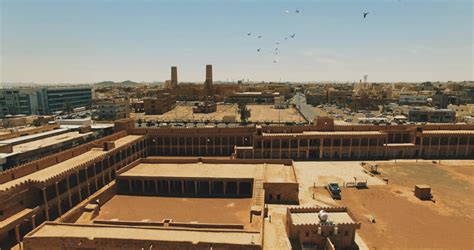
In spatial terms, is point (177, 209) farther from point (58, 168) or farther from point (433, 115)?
point (433, 115)

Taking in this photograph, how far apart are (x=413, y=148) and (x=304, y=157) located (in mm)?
29473

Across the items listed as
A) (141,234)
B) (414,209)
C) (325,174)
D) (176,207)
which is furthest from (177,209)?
(414,209)

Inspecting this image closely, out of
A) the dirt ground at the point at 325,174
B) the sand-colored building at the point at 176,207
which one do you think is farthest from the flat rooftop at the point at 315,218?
the dirt ground at the point at 325,174

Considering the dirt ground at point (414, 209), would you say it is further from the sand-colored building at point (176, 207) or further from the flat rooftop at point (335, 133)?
the sand-colored building at point (176, 207)

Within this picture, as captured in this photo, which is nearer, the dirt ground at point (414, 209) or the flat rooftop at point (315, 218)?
the flat rooftop at point (315, 218)

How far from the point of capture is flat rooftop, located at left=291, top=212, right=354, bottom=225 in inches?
1587

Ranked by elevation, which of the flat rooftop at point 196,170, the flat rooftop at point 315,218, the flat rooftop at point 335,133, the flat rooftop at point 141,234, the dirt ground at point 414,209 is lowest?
the dirt ground at point 414,209

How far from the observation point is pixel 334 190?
57.0 metres

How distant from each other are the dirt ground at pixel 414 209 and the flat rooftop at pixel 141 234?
18.4m

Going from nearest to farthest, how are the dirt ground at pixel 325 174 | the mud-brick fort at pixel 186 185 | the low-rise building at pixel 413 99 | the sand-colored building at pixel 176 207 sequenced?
the sand-colored building at pixel 176 207, the mud-brick fort at pixel 186 185, the dirt ground at pixel 325 174, the low-rise building at pixel 413 99

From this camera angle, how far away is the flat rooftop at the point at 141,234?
34.8m

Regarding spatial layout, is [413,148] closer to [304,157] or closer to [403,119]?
[304,157]

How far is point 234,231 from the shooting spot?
36.8 metres

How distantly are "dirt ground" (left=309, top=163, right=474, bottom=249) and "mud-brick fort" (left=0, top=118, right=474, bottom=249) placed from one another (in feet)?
23.7
